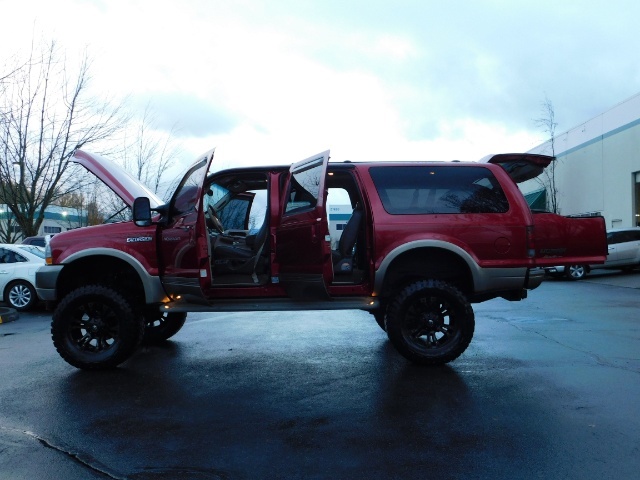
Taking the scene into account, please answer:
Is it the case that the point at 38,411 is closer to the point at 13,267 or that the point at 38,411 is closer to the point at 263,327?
the point at 263,327

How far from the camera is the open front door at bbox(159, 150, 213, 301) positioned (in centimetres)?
573

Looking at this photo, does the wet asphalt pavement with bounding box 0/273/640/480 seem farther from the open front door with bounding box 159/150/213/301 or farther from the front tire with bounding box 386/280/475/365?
the open front door with bounding box 159/150/213/301

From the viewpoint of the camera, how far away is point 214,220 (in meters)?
6.72

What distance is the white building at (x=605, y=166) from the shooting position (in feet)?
79.5

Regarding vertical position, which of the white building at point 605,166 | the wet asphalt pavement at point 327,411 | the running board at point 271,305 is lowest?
the wet asphalt pavement at point 327,411

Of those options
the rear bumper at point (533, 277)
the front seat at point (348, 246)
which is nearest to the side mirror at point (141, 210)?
the front seat at point (348, 246)

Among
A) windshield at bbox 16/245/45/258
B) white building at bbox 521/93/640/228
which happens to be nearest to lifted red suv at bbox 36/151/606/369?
windshield at bbox 16/245/45/258

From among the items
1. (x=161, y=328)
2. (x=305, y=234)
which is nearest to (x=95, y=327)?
(x=161, y=328)

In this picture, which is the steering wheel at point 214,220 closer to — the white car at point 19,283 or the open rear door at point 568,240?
the open rear door at point 568,240

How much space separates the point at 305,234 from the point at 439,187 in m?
1.68

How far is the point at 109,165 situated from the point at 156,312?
193 cm

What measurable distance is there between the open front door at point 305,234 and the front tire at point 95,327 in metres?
1.69

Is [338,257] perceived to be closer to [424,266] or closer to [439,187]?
[424,266]

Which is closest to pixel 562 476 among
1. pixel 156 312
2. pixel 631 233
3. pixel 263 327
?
pixel 156 312
